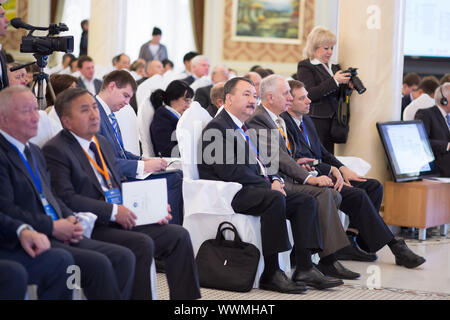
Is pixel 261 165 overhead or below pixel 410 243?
overhead

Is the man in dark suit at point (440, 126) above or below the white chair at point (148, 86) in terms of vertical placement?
below

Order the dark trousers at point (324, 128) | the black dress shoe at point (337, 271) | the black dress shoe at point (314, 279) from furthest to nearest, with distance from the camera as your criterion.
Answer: the dark trousers at point (324, 128) < the black dress shoe at point (337, 271) < the black dress shoe at point (314, 279)

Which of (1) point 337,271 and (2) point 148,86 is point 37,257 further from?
(2) point 148,86

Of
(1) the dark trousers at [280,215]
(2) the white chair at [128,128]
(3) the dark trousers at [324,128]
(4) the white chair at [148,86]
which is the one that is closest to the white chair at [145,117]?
(2) the white chair at [128,128]

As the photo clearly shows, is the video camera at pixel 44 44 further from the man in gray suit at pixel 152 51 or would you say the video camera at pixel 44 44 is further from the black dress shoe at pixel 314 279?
the man in gray suit at pixel 152 51

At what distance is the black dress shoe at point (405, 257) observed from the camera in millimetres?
5391

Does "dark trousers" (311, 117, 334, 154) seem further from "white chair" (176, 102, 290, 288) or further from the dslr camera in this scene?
"white chair" (176, 102, 290, 288)

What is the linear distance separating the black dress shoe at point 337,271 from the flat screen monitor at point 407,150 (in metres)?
1.69

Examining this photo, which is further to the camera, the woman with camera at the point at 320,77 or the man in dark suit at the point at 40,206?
the woman with camera at the point at 320,77

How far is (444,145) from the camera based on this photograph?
720cm

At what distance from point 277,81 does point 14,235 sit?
106 inches

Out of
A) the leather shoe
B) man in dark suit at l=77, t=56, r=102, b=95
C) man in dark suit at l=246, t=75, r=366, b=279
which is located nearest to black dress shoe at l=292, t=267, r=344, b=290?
man in dark suit at l=246, t=75, r=366, b=279

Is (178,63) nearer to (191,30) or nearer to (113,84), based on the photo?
(191,30)
